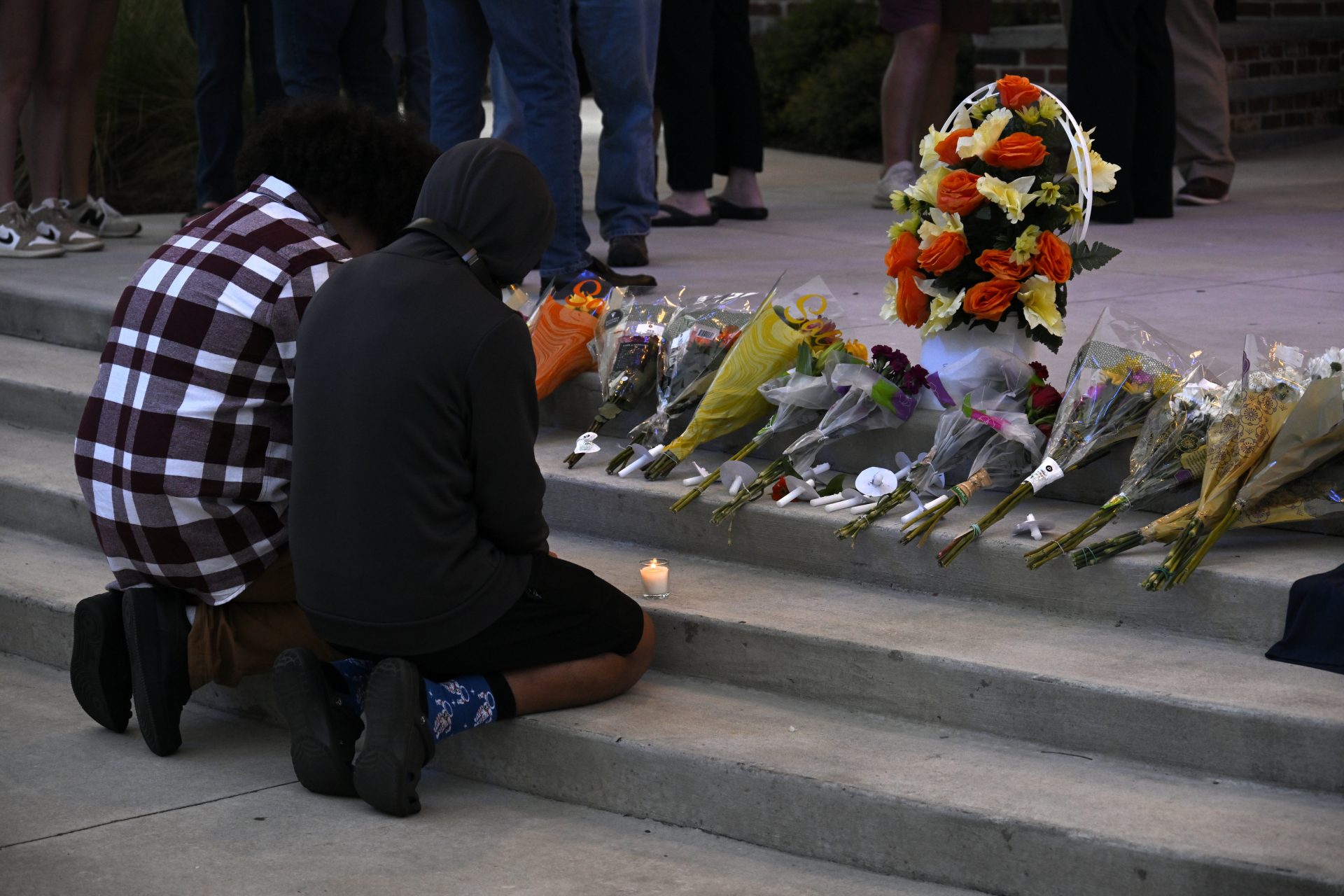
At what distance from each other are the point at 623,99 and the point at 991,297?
2081 mm

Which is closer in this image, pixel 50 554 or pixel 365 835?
pixel 365 835

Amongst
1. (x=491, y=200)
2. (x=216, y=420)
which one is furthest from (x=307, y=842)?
(x=491, y=200)

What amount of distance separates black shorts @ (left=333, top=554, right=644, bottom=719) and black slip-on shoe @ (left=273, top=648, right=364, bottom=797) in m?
0.11

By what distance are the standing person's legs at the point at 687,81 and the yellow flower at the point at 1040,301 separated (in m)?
2.94

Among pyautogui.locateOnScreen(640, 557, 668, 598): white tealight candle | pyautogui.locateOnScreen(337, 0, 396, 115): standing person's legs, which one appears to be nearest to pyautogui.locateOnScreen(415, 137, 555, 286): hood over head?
pyautogui.locateOnScreen(640, 557, 668, 598): white tealight candle

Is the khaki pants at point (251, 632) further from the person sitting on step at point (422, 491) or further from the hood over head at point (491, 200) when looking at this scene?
the hood over head at point (491, 200)

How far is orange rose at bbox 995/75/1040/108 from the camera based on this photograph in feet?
11.7

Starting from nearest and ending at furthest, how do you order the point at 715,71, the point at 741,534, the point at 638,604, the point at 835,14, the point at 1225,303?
1. the point at 638,604
2. the point at 741,534
3. the point at 1225,303
4. the point at 715,71
5. the point at 835,14

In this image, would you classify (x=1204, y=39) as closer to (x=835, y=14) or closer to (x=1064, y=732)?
(x=835, y=14)

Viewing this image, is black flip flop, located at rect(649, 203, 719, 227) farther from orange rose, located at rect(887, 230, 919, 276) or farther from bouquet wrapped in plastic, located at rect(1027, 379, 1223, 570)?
bouquet wrapped in plastic, located at rect(1027, 379, 1223, 570)

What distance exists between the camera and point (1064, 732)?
2.89 meters

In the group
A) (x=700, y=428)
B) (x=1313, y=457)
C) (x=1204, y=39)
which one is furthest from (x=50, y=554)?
(x=1204, y=39)

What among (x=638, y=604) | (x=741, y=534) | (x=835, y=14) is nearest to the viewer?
(x=638, y=604)

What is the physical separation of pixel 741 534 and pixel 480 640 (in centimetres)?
80
